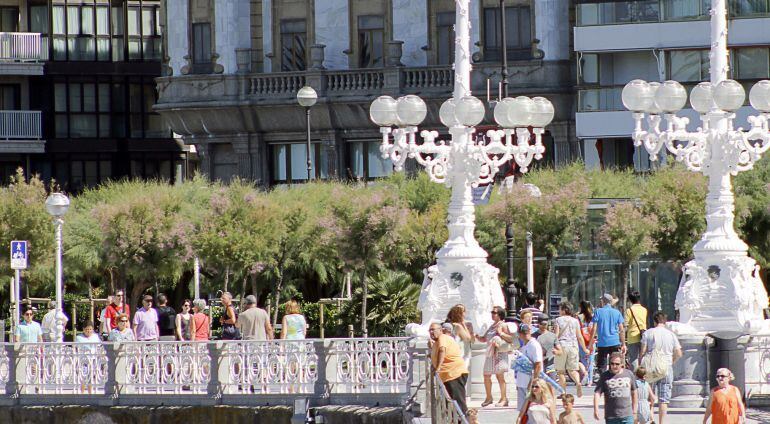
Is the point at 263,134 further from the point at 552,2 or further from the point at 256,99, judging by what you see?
the point at 552,2

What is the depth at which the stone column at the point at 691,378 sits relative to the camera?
2512cm

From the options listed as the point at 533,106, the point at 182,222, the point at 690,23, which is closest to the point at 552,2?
the point at 690,23

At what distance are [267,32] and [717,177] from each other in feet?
120

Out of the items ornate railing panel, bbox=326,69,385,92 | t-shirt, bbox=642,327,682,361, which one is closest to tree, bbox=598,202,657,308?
ornate railing panel, bbox=326,69,385,92

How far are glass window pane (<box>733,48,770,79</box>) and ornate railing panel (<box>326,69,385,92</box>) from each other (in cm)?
1063

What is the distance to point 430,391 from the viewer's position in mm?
22844

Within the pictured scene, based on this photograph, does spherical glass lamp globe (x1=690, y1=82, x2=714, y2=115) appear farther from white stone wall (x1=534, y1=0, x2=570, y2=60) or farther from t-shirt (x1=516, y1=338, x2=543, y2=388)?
white stone wall (x1=534, y1=0, x2=570, y2=60)

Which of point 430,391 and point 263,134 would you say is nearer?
point 430,391

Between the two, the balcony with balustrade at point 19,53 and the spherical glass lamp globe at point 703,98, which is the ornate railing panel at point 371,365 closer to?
the spherical glass lamp globe at point 703,98

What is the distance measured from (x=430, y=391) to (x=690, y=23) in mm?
34154

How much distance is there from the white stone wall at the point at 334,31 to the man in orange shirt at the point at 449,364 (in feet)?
129

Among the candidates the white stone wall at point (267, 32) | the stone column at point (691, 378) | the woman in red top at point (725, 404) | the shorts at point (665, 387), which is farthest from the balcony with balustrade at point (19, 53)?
the woman in red top at point (725, 404)

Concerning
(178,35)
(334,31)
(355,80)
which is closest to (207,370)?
(355,80)

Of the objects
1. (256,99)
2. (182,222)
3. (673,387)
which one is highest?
(256,99)
